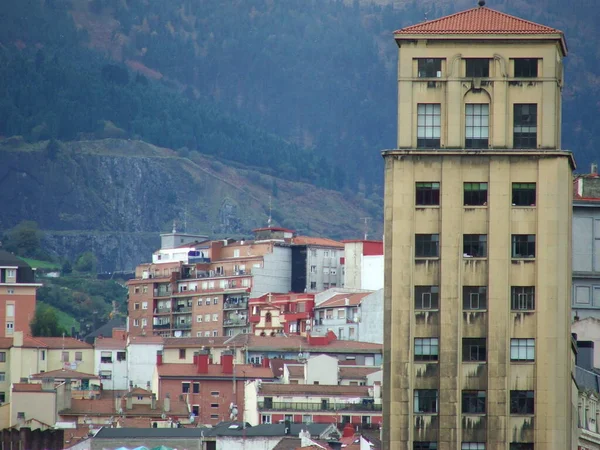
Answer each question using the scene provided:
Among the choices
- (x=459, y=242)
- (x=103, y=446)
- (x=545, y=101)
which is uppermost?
(x=545, y=101)

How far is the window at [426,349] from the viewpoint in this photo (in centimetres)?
6988

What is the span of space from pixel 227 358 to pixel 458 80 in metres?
99.1

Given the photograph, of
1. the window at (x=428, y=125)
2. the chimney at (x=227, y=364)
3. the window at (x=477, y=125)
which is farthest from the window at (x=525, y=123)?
the chimney at (x=227, y=364)

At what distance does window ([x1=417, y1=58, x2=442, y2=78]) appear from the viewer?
72.9 m

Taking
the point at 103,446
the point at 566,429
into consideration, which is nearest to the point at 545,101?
the point at 566,429

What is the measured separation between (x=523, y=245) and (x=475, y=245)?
5.21 ft

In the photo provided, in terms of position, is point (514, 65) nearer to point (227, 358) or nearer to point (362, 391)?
point (362, 391)

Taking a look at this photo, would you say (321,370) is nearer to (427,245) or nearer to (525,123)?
(525,123)

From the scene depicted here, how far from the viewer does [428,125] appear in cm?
7238

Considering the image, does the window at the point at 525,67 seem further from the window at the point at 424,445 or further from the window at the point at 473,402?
the window at the point at 424,445

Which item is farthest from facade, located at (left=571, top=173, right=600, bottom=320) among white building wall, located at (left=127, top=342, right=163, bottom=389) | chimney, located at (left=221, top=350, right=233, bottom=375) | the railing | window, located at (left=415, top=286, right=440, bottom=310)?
white building wall, located at (left=127, top=342, right=163, bottom=389)

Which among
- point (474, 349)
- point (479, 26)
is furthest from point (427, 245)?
point (479, 26)

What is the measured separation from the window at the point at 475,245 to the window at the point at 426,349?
309cm

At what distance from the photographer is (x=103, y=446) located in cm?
13000
